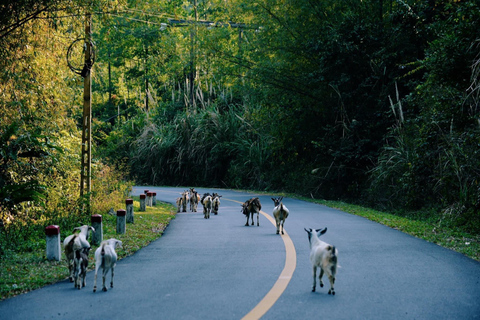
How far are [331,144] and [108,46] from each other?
30.5 m

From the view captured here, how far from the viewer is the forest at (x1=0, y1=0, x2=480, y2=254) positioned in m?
14.2

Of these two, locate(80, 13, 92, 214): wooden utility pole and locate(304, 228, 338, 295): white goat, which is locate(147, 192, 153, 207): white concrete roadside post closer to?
locate(80, 13, 92, 214): wooden utility pole

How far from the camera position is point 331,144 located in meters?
25.9

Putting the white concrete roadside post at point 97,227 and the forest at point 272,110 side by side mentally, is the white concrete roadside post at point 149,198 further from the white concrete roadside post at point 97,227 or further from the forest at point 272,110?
the white concrete roadside post at point 97,227

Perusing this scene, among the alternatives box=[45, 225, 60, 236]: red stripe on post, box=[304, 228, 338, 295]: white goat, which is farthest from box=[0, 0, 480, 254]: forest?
box=[304, 228, 338, 295]: white goat

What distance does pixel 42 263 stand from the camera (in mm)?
9414

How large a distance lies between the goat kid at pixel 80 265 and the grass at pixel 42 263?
2.06 feet

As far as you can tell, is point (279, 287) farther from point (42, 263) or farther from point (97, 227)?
point (97, 227)

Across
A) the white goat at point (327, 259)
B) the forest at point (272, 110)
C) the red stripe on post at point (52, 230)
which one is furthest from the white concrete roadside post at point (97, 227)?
the white goat at point (327, 259)

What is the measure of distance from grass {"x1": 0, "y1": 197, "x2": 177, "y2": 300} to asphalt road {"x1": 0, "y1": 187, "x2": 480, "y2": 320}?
1.03ft

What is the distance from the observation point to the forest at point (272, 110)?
1417 cm

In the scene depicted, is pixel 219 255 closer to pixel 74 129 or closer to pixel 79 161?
pixel 79 161

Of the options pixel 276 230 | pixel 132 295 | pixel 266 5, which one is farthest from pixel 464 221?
pixel 266 5

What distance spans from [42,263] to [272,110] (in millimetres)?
19278
